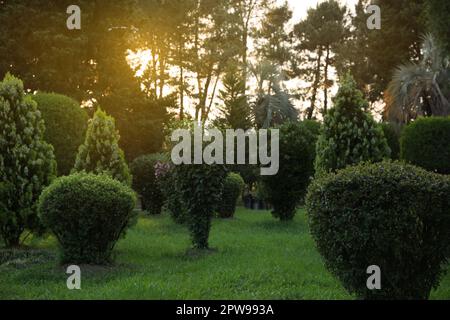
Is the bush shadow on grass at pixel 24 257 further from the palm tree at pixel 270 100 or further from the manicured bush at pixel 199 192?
the palm tree at pixel 270 100

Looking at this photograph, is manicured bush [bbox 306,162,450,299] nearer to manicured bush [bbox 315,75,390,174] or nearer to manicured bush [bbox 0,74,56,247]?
manicured bush [bbox 315,75,390,174]

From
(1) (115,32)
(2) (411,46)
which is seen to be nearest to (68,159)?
(1) (115,32)

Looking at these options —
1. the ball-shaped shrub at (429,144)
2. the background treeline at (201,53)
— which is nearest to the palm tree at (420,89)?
the background treeline at (201,53)

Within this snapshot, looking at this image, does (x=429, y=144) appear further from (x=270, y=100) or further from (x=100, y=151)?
(x=270, y=100)

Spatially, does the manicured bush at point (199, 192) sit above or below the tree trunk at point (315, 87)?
below

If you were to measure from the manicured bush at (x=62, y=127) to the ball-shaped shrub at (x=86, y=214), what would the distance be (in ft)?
22.2

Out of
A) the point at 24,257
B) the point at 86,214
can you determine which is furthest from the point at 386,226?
the point at 24,257

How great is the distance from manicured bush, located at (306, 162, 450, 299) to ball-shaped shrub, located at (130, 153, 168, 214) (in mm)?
15468

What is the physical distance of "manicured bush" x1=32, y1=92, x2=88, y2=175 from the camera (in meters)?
17.8

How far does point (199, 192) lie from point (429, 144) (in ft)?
28.4

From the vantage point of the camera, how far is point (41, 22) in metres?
29.1

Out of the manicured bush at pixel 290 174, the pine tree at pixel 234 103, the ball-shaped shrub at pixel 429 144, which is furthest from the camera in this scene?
the pine tree at pixel 234 103

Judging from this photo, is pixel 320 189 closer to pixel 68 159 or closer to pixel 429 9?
pixel 68 159

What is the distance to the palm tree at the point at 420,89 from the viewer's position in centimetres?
2970
